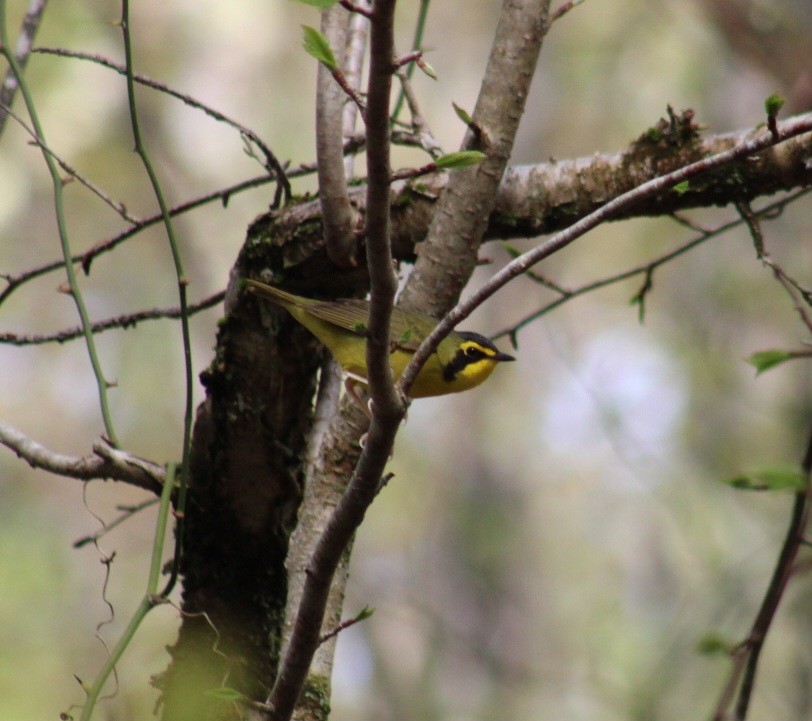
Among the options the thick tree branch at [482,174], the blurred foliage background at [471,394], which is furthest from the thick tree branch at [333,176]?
the blurred foliage background at [471,394]

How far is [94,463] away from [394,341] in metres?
1.13

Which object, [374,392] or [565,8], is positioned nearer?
[374,392]

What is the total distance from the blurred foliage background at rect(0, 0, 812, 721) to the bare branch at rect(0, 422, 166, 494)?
21.0ft

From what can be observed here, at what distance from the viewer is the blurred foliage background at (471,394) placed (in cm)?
1122

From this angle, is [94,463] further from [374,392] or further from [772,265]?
[772,265]

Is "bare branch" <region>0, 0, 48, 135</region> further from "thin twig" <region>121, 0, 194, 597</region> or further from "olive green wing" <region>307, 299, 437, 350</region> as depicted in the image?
"olive green wing" <region>307, 299, 437, 350</region>

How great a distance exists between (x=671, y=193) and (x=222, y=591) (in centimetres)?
211

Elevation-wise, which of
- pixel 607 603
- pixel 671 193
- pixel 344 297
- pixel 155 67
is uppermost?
pixel 155 67

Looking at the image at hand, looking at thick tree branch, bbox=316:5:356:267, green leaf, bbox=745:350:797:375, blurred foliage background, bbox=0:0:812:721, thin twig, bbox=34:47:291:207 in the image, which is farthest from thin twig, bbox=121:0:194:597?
blurred foliage background, bbox=0:0:812:721

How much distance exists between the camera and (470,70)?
60.4 ft

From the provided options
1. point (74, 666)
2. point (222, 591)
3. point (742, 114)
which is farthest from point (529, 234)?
point (742, 114)

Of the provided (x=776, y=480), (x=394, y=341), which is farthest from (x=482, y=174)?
(x=776, y=480)

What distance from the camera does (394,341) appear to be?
8.34ft

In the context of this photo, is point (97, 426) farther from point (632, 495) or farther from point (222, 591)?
point (222, 591)
